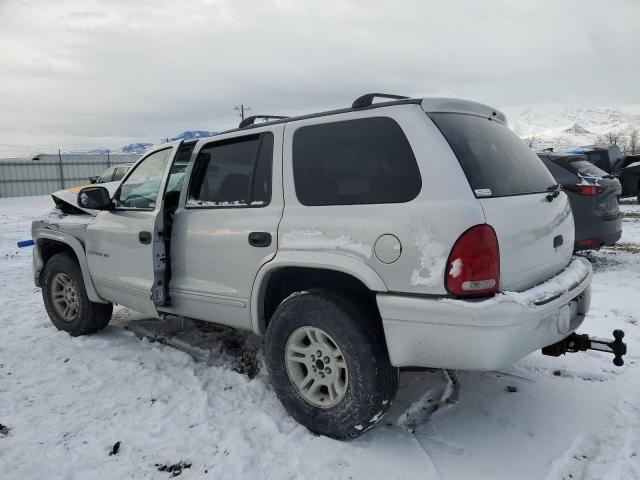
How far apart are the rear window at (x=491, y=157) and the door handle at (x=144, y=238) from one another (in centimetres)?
223

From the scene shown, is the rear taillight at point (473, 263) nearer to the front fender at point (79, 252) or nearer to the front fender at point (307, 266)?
the front fender at point (307, 266)

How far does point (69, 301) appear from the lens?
15.1 feet

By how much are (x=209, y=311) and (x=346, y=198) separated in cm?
139

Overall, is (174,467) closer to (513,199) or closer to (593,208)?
(513,199)

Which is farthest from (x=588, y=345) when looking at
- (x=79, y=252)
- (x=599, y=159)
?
(x=599, y=159)

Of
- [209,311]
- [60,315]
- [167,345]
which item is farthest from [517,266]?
[60,315]

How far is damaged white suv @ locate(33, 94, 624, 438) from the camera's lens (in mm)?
2289

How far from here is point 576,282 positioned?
9.01 feet

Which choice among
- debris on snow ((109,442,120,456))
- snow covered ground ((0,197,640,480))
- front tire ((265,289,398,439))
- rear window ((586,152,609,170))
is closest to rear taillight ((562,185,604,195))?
snow covered ground ((0,197,640,480))

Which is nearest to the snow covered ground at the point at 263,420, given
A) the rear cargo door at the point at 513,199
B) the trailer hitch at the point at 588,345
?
the trailer hitch at the point at 588,345

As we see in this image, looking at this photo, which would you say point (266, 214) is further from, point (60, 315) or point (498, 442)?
point (60, 315)

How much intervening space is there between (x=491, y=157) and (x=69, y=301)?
403 cm

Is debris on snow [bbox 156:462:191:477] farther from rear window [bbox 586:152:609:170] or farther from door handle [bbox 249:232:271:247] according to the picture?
rear window [bbox 586:152:609:170]

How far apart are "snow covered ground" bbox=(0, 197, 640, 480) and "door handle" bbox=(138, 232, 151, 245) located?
1.00 metres
